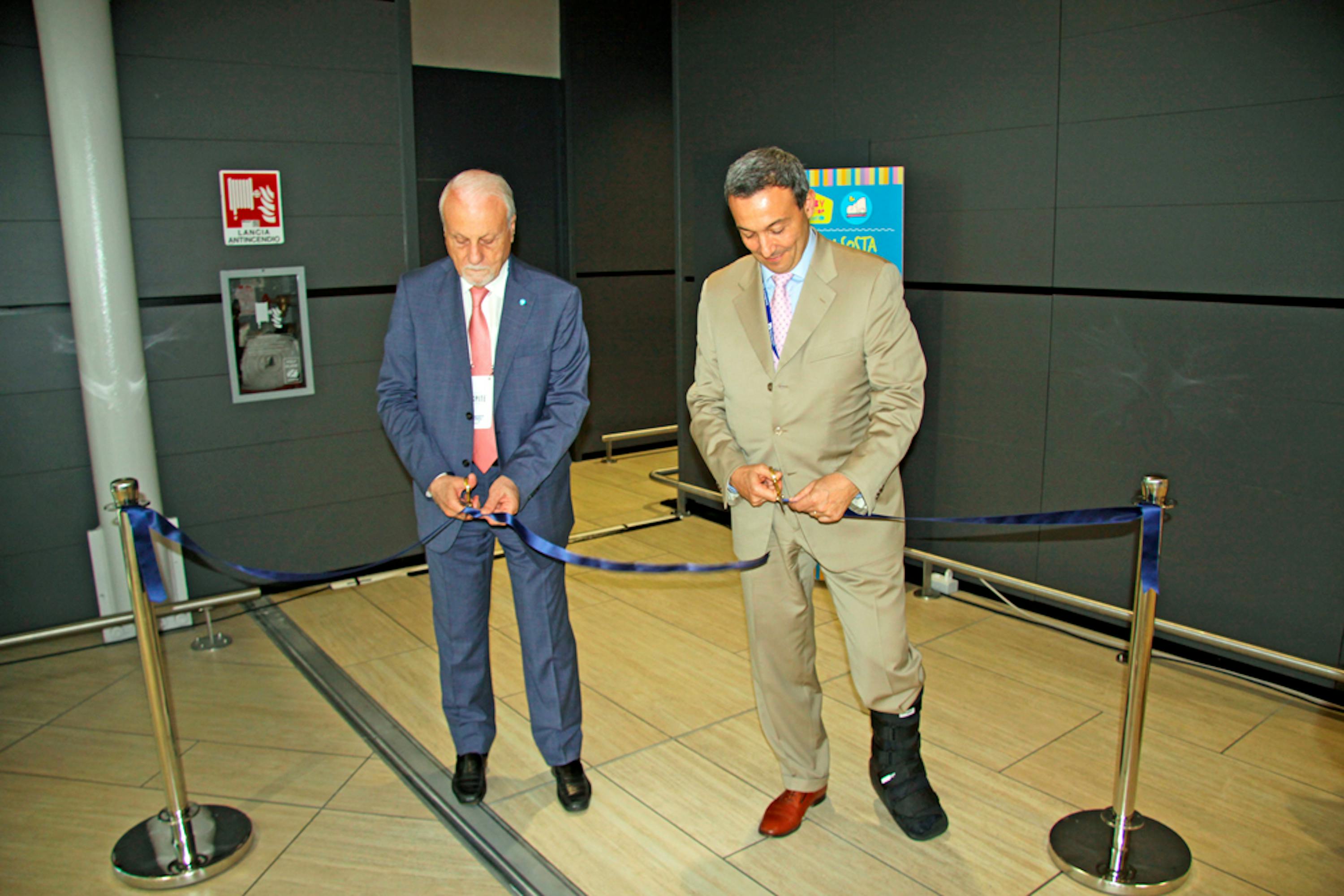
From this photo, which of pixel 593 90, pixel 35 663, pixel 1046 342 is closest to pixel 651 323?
pixel 593 90

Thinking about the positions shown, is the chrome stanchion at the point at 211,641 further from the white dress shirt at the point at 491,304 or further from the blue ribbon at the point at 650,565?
the white dress shirt at the point at 491,304

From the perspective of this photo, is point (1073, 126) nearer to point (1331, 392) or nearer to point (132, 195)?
point (1331, 392)

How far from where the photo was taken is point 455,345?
2.58 m

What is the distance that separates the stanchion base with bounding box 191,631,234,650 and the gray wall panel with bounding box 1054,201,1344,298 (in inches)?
139

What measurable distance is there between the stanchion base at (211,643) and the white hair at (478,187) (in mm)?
2401

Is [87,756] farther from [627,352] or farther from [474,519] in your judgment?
[627,352]

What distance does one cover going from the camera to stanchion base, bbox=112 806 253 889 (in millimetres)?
2510

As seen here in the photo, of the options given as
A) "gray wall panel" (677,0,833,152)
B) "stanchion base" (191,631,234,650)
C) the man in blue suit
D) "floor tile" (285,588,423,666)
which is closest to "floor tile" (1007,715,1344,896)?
the man in blue suit

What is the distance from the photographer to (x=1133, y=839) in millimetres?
2514

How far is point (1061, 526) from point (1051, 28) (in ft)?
6.10

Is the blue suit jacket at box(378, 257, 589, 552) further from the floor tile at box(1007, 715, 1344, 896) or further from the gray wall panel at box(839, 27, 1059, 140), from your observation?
the gray wall panel at box(839, 27, 1059, 140)

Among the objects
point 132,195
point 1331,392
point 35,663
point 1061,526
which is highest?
point 132,195

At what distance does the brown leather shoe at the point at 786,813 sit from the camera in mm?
2576

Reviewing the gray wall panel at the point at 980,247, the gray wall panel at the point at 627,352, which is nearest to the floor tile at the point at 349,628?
the gray wall panel at the point at 980,247
